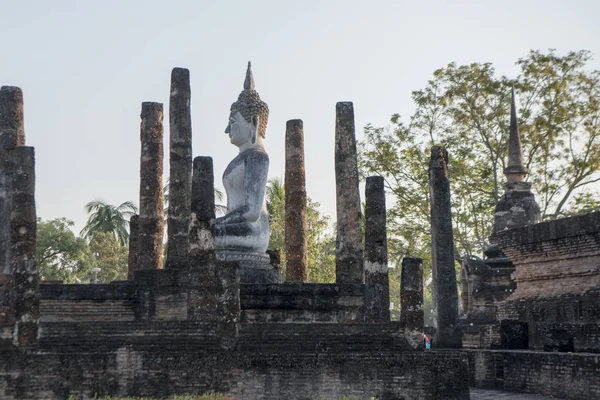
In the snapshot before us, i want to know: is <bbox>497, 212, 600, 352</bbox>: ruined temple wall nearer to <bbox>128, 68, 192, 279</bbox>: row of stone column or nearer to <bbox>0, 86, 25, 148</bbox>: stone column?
<bbox>128, 68, 192, 279</bbox>: row of stone column

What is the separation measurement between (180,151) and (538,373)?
10.4 meters

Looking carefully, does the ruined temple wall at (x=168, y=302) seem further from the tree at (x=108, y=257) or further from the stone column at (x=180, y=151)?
the tree at (x=108, y=257)

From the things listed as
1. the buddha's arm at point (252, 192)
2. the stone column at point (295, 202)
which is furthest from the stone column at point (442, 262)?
the stone column at point (295, 202)

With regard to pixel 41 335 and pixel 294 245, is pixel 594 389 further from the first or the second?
pixel 294 245

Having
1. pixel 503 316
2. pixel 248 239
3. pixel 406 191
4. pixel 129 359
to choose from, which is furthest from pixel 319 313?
pixel 406 191

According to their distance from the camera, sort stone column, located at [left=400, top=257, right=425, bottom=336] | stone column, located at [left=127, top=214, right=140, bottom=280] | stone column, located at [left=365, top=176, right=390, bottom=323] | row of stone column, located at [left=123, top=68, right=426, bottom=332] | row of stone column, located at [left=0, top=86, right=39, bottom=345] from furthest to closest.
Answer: stone column, located at [left=127, top=214, right=140, bottom=280] → row of stone column, located at [left=123, top=68, right=426, bottom=332] → stone column, located at [left=365, top=176, right=390, bottom=323] → stone column, located at [left=400, top=257, right=425, bottom=336] → row of stone column, located at [left=0, top=86, right=39, bottom=345]

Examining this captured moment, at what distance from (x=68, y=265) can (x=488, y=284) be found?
2920cm

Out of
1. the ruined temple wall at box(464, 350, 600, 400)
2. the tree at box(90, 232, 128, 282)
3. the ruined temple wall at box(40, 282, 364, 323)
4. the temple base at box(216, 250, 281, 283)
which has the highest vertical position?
the tree at box(90, 232, 128, 282)

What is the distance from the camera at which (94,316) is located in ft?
53.5

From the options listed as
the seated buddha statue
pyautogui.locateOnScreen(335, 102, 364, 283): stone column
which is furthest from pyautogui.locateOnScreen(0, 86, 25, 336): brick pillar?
pyautogui.locateOnScreen(335, 102, 364, 283): stone column

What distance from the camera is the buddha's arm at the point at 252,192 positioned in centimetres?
1755

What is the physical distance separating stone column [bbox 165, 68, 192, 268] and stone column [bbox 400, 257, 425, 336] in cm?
771

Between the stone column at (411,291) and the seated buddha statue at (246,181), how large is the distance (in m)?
5.44

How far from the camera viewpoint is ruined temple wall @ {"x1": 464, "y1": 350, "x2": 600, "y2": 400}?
452 inches
